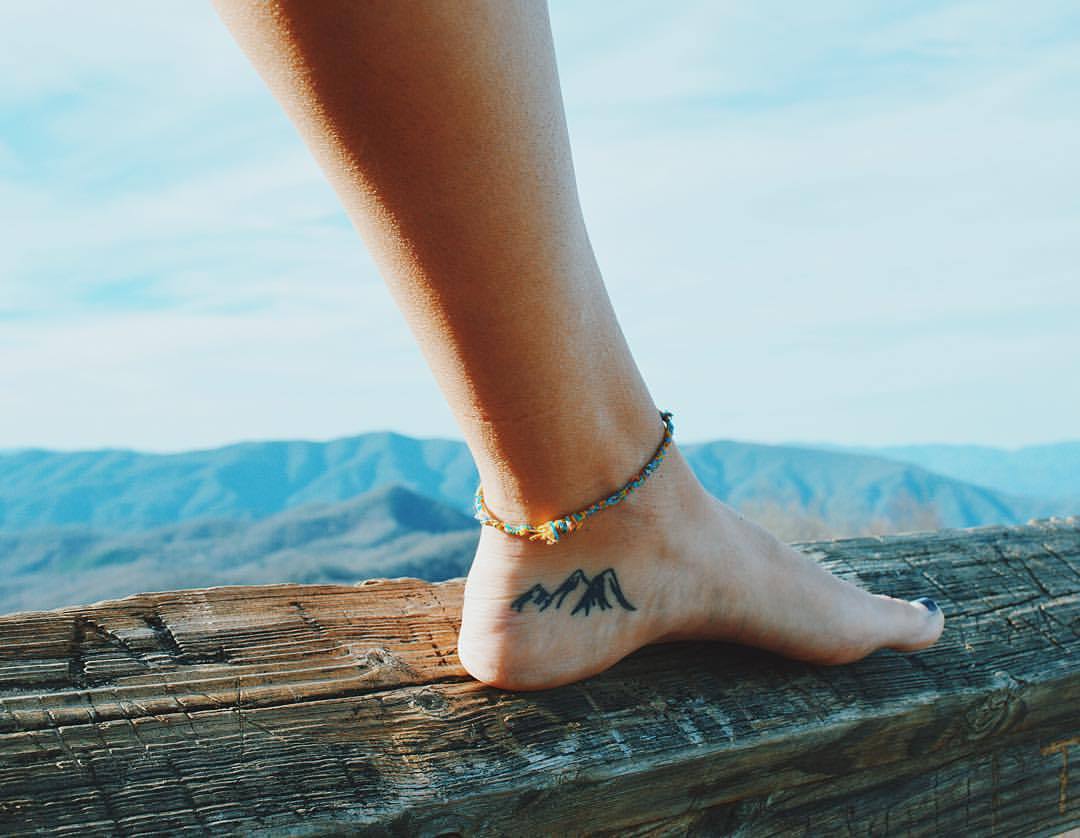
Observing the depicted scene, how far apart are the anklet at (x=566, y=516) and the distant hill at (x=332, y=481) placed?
3723 centimetres

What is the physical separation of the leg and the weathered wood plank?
6 cm

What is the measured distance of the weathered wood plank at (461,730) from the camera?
76 cm

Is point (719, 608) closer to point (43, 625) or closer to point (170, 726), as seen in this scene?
point (170, 726)

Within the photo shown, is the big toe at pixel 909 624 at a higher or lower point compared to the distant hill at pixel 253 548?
higher

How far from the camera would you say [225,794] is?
0.75 metres

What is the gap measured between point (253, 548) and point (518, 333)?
3962 centimetres

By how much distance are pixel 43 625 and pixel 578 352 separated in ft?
1.81

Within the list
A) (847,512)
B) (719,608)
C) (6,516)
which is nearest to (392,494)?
(6,516)

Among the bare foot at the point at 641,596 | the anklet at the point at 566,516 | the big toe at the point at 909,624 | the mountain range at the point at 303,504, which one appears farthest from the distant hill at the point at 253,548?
the anklet at the point at 566,516

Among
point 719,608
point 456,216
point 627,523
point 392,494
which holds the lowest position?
point 392,494

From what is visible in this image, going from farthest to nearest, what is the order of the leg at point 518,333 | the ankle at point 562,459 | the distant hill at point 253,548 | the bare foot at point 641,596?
the distant hill at point 253,548 < the bare foot at point 641,596 < the ankle at point 562,459 < the leg at point 518,333

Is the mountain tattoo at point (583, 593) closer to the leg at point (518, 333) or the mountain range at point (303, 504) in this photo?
the leg at point (518, 333)

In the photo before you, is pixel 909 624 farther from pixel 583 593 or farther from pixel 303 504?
pixel 303 504

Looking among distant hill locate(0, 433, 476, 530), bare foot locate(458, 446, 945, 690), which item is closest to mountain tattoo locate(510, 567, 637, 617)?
bare foot locate(458, 446, 945, 690)
